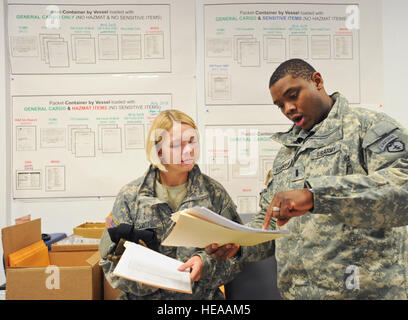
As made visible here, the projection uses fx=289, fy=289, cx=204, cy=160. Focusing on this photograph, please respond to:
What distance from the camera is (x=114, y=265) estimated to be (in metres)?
1.16

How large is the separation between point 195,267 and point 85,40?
5.38ft

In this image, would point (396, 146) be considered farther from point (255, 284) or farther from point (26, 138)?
point (26, 138)

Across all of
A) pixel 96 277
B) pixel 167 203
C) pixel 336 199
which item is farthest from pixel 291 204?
pixel 96 277

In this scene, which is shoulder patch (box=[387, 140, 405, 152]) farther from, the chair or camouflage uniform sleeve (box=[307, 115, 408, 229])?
the chair

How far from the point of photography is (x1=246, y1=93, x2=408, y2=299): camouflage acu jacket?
742mm

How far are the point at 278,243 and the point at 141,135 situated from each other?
1.19m

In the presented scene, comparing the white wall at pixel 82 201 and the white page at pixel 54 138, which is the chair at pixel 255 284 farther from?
the white page at pixel 54 138

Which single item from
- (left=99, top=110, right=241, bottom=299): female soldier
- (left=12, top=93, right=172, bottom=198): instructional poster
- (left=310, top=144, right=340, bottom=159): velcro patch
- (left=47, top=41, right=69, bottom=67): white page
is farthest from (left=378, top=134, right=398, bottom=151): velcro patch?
(left=47, top=41, right=69, bottom=67): white page

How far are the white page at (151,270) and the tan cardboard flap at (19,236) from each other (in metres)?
0.78

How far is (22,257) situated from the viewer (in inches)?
55.4

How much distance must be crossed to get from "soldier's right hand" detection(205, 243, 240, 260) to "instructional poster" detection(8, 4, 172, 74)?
51.4 inches

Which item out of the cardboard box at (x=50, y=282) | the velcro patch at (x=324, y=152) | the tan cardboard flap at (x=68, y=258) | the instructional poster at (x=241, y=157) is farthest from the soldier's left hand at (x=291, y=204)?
the tan cardboard flap at (x=68, y=258)
